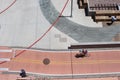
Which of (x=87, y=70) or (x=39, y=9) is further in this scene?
(x=39, y=9)

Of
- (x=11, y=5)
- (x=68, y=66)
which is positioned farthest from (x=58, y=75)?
(x=11, y=5)

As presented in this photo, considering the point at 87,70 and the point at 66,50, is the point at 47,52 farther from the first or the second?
the point at 87,70

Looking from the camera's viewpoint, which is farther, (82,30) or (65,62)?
(82,30)

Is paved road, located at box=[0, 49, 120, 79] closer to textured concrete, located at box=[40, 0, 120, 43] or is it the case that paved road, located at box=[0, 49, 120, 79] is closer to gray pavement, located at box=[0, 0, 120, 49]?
gray pavement, located at box=[0, 0, 120, 49]

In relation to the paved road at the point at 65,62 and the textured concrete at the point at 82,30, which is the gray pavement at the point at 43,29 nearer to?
the textured concrete at the point at 82,30

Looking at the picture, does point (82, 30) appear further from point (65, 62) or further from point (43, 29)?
point (65, 62)

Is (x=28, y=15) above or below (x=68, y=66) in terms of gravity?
above

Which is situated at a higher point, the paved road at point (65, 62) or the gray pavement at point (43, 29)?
the gray pavement at point (43, 29)

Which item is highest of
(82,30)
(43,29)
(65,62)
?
(43,29)

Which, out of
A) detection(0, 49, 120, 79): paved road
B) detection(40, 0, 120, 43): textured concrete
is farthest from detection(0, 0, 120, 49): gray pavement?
detection(0, 49, 120, 79): paved road

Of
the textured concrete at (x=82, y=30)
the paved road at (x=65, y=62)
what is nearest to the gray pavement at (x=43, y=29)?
the textured concrete at (x=82, y=30)

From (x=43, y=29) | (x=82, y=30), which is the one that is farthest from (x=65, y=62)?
(x=43, y=29)
